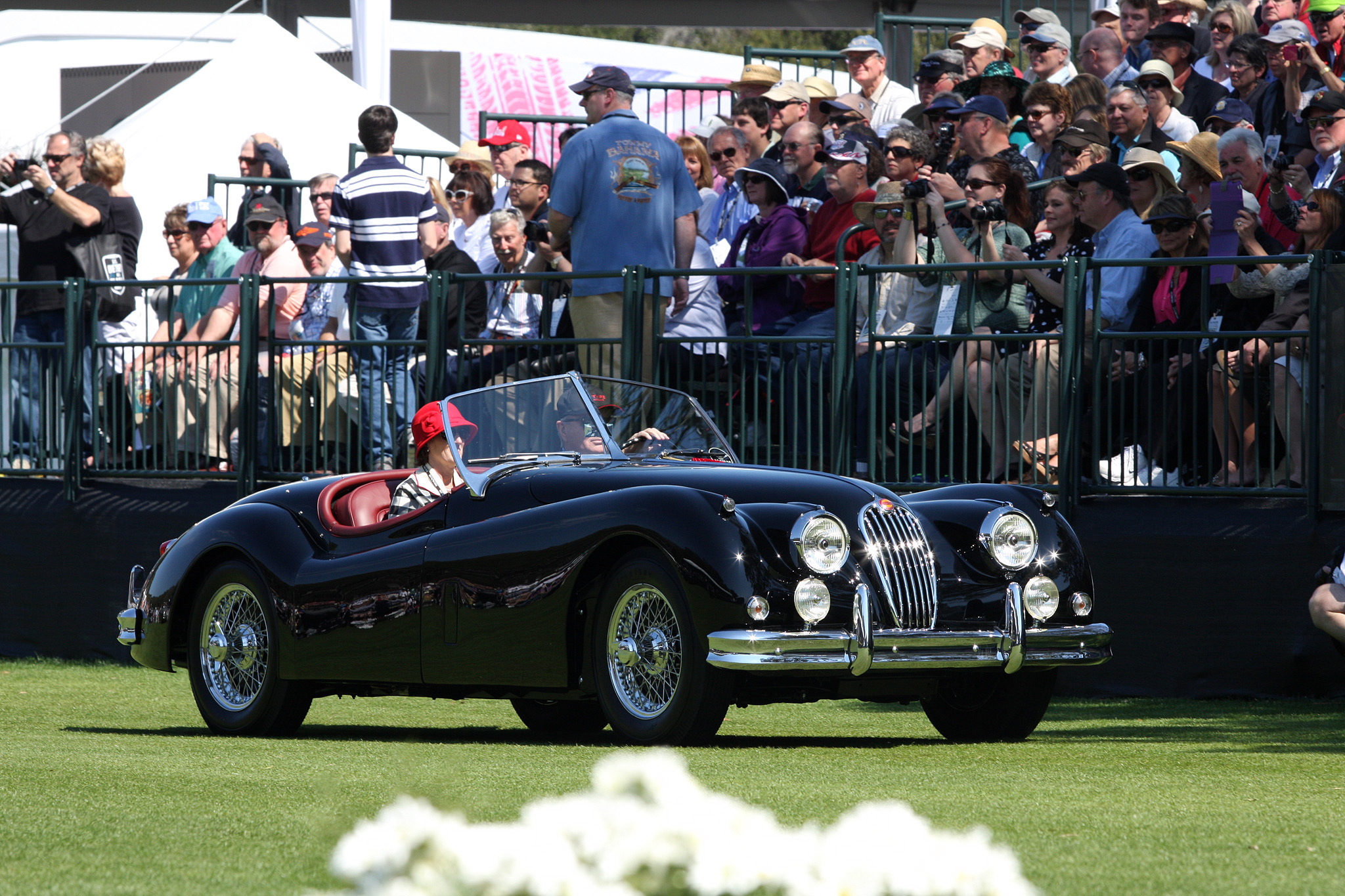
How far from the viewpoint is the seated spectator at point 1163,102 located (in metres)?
13.4

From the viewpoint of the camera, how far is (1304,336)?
1023 cm

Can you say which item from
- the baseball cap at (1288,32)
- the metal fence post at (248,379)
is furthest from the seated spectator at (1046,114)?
the metal fence post at (248,379)

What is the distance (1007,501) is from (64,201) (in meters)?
9.44

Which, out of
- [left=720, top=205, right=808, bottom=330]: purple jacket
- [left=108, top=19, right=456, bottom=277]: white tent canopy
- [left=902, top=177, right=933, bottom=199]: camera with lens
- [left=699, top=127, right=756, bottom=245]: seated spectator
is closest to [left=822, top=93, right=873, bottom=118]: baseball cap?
[left=699, top=127, right=756, bottom=245]: seated spectator

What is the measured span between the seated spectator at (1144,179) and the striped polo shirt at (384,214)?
15.9 feet

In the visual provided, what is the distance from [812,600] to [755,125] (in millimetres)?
8636

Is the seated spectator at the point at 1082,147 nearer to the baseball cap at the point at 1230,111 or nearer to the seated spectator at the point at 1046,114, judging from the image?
the baseball cap at the point at 1230,111

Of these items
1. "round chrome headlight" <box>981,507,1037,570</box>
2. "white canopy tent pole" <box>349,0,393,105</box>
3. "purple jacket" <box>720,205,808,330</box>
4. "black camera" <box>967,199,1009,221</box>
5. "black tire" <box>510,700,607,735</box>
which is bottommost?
"black tire" <box>510,700,607,735</box>

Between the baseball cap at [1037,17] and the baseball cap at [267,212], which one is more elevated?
the baseball cap at [1037,17]

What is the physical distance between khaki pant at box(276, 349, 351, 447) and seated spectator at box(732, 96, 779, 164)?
13.1ft

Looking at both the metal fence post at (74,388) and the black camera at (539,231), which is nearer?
the black camera at (539,231)

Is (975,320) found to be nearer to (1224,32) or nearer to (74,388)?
(1224,32)

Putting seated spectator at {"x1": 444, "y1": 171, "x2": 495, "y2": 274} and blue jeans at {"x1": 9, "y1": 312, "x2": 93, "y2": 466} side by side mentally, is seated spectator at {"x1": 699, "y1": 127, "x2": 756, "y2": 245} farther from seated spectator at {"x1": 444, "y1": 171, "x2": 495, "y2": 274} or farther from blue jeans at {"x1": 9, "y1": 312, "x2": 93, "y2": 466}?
blue jeans at {"x1": 9, "y1": 312, "x2": 93, "y2": 466}

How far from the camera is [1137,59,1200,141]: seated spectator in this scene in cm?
1341
